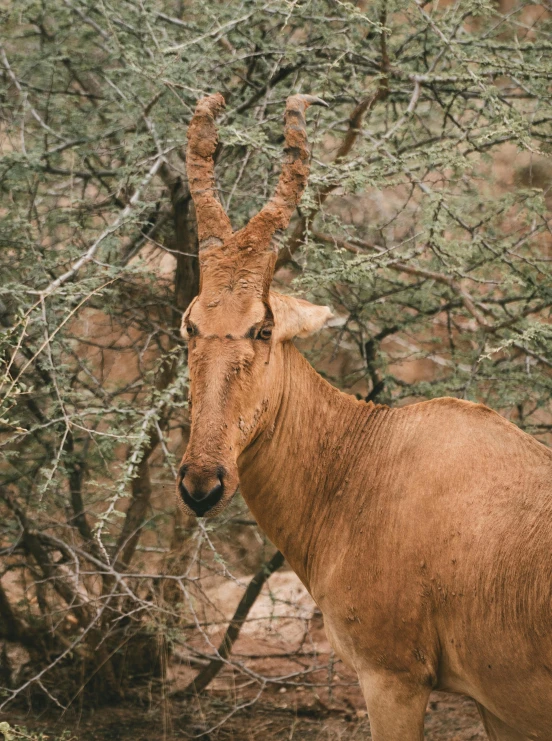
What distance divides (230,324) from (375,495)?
1.16 meters

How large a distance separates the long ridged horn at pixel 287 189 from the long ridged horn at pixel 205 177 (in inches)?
7.2

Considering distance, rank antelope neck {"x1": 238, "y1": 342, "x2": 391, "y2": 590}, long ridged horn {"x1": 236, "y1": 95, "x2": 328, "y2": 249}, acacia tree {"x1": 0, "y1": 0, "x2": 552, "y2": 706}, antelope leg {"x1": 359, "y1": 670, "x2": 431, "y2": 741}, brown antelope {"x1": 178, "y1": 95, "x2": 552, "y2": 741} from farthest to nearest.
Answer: acacia tree {"x1": 0, "y1": 0, "x2": 552, "y2": 706}
antelope neck {"x1": 238, "y1": 342, "x2": 391, "y2": 590}
long ridged horn {"x1": 236, "y1": 95, "x2": 328, "y2": 249}
antelope leg {"x1": 359, "y1": 670, "x2": 431, "y2": 741}
brown antelope {"x1": 178, "y1": 95, "x2": 552, "y2": 741}

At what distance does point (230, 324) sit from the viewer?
166 inches

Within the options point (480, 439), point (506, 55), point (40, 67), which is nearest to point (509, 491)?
point (480, 439)

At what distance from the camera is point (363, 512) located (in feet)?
14.8

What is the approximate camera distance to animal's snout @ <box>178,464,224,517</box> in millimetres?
3803

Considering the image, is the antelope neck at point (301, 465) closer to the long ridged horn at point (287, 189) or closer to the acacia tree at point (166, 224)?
the long ridged horn at point (287, 189)

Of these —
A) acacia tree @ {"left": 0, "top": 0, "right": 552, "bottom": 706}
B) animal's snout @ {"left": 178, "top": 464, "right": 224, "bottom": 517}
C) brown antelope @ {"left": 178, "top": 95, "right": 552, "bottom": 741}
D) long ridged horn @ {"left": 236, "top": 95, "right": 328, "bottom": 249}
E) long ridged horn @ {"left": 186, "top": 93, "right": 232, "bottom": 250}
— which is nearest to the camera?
animal's snout @ {"left": 178, "top": 464, "right": 224, "bottom": 517}

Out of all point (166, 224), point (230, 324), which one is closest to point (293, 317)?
point (230, 324)

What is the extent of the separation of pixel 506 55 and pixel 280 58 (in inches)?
91.6

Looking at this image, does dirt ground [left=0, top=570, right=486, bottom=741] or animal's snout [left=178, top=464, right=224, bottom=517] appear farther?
dirt ground [left=0, top=570, right=486, bottom=741]

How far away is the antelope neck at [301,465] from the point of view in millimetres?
4695

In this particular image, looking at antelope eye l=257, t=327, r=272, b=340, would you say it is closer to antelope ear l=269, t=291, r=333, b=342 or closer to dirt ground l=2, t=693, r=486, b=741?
antelope ear l=269, t=291, r=333, b=342

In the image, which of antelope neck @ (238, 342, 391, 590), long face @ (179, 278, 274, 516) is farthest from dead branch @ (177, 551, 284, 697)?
long face @ (179, 278, 274, 516)
